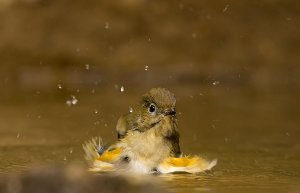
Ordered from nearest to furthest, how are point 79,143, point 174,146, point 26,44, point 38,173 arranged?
point 38,173, point 174,146, point 79,143, point 26,44

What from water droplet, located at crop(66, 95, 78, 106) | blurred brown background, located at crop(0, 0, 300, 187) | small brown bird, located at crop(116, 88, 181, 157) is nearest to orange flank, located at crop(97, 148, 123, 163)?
small brown bird, located at crop(116, 88, 181, 157)

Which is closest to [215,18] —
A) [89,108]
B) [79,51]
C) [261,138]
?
[79,51]

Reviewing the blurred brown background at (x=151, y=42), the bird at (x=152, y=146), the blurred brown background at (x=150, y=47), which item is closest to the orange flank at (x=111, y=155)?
the bird at (x=152, y=146)

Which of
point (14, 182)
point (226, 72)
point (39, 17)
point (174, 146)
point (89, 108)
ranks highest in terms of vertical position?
point (39, 17)

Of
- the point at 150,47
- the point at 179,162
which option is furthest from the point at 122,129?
the point at 150,47

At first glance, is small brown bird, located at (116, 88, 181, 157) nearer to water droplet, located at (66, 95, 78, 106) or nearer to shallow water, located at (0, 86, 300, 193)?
shallow water, located at (0, 86, 300, 193)

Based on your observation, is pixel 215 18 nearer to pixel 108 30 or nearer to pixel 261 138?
pixel 108 30

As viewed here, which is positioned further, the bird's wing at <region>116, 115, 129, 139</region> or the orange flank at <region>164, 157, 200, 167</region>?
the bird's wing at <region>116, 115, 129, 139</region>

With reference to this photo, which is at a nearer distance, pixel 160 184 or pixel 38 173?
pixel 38 173
